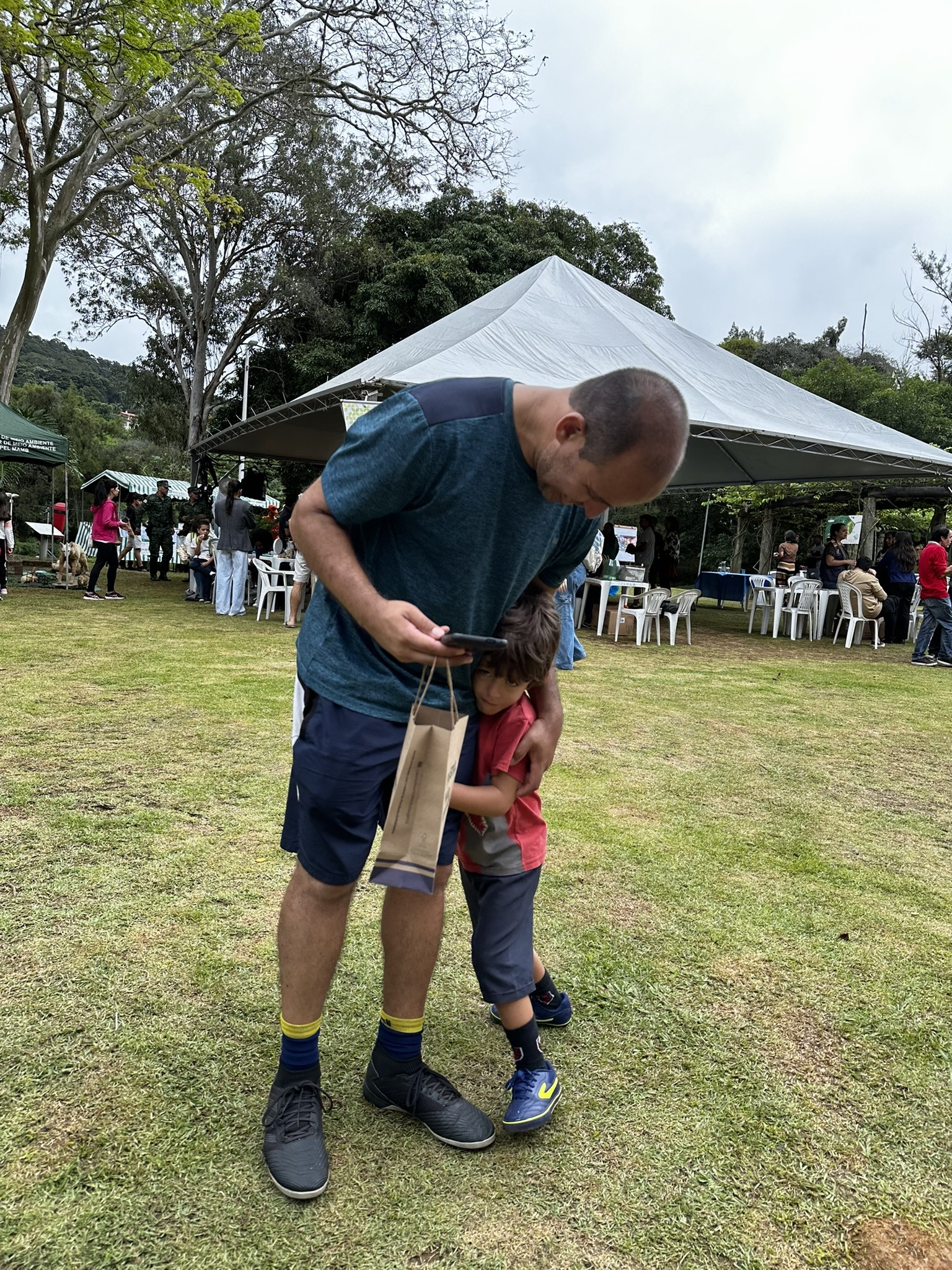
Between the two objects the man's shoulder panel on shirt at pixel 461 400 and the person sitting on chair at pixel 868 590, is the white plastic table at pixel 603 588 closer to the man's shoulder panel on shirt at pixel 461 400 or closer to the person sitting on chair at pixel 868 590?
the person sitting on chair at pixel 868 590

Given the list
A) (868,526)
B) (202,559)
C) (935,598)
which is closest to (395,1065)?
(935,598)

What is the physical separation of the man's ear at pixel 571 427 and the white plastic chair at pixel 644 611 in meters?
9.40

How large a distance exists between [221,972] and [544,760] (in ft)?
3.69

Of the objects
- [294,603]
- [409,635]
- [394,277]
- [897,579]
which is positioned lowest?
[294,603]

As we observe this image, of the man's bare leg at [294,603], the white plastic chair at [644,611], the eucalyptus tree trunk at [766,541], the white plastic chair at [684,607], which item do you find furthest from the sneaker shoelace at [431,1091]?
the eucalyptus tree trunk at [766,541]

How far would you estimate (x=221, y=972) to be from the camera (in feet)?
7.55

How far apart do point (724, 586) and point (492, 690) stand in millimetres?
20787

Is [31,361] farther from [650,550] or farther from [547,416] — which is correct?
[547,416]

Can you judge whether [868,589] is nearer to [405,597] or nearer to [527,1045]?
[527,1045]

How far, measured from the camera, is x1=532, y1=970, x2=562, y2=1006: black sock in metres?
2.14

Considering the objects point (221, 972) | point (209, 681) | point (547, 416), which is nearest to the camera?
point (547, 416)

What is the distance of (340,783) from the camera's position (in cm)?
158

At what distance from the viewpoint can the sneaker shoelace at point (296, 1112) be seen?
1.63m

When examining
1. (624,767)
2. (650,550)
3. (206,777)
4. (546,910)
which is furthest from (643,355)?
(546,910)
